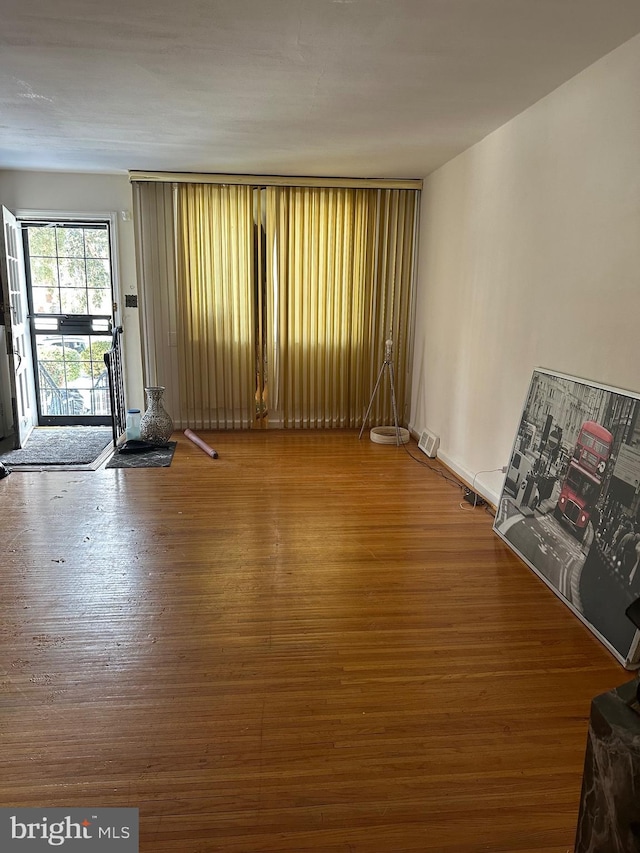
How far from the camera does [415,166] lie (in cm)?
524

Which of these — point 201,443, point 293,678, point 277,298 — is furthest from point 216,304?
point 293,678

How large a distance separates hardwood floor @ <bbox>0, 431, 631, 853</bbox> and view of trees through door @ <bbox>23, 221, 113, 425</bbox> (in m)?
2.73

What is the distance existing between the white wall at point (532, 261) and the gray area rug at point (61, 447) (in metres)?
3.22

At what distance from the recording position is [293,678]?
7.43 feet

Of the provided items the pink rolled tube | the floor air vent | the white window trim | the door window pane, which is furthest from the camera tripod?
the door window pane

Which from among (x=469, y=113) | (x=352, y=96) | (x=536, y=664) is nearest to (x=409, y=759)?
(x=536, y=664)

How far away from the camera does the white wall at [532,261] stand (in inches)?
107

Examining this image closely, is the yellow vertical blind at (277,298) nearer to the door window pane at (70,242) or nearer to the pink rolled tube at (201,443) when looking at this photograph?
the pink rolled tube at (201,443)

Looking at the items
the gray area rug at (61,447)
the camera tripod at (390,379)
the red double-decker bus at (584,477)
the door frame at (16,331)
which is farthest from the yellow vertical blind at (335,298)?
the red double-decker bus at (584,477)

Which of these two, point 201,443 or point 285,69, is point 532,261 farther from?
point 201,443

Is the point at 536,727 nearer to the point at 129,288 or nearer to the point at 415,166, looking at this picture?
the point at 415,166

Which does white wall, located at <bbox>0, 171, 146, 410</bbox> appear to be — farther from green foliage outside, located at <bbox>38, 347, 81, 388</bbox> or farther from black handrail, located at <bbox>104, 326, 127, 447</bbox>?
green foliage outside, located at <bbox>38, 347, 81, 388</bbox>

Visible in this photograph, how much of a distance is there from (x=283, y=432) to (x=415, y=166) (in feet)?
9.37

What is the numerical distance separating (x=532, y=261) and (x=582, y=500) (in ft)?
5.08
